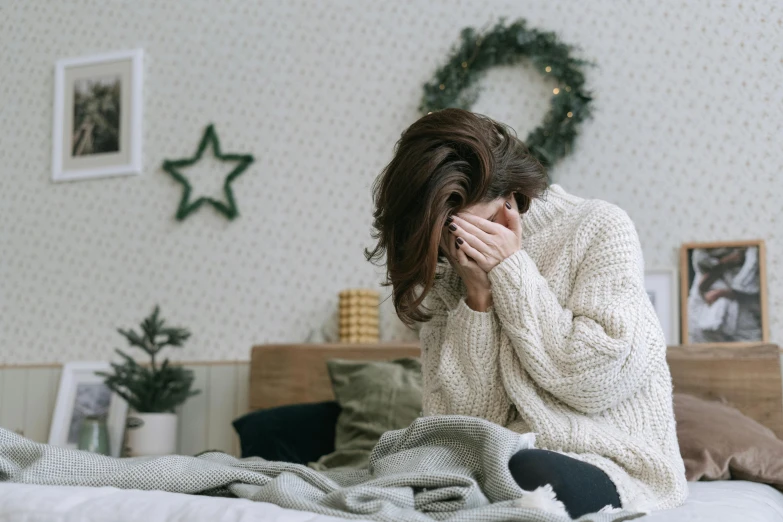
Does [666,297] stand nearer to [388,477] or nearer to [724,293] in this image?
[724,293]

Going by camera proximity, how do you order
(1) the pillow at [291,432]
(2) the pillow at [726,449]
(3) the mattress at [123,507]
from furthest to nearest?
(1) the pillow at [291,432] < (2) the pillow at [726,449] < (3) the mattress at [123,507]

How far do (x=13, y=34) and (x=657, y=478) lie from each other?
348cm

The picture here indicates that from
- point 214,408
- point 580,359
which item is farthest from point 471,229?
point 214,408

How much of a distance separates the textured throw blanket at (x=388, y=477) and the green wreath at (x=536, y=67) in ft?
5.75

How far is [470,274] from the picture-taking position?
1.68 meters

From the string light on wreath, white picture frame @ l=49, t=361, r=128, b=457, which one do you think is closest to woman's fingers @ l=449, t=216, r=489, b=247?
the string light on wreath

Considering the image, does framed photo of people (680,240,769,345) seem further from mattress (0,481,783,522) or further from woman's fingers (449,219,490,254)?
mattress (0,481,783,522)

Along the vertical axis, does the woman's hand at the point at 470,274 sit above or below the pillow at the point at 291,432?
above

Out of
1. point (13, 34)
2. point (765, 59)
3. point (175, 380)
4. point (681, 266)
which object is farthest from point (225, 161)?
point (765, 59)

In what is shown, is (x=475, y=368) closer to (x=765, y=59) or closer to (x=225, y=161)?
(x=765, y=59)

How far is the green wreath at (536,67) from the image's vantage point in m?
3.04

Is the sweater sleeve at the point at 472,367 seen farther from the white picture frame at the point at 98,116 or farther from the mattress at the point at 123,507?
the white picture frame at the point at 98,116

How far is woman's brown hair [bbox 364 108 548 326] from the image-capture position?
5.32ft

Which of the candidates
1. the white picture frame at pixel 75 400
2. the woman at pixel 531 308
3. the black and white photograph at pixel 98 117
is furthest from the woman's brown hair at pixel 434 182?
the black and white photograph at pixel 98 117
